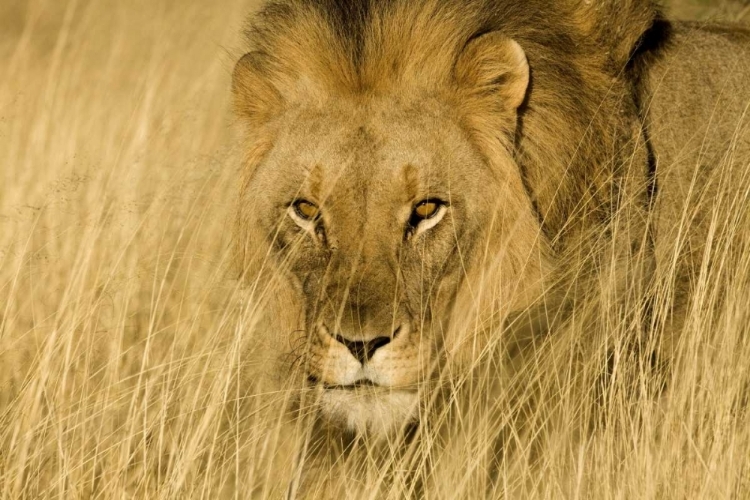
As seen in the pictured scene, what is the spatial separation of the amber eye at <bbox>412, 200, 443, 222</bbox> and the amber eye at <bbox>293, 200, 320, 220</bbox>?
36 cm

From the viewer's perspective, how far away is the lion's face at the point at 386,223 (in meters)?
3.61

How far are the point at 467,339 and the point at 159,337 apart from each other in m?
1.88

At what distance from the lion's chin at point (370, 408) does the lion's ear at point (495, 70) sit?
119 cm

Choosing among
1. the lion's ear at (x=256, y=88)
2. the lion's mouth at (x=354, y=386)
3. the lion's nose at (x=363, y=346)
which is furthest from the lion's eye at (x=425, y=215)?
the lion's ear at (x=256, y=88)

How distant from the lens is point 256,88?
14.0 ft

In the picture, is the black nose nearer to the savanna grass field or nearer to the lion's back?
the savanna grass field

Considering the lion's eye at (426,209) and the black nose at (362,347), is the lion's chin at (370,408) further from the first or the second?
the lion's eye at (426,209)

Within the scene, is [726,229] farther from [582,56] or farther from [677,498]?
[677,498]

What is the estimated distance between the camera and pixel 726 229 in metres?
4.24

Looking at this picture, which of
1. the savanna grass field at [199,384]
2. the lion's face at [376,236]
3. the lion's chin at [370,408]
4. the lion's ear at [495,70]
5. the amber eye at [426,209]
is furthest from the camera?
the lion's ear at [495,70]

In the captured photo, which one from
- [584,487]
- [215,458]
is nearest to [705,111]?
[584,487]

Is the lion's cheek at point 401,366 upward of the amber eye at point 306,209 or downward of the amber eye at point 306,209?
downward

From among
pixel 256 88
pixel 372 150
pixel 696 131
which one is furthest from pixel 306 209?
pixel 696 131

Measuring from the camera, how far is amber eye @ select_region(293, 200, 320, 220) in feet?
12.7
